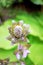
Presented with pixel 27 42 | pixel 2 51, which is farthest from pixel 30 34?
pixel 2 51

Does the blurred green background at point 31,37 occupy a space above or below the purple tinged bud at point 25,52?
above

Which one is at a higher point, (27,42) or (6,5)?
(6,5)

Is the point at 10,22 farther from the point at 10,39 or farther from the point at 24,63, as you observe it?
the point at 24,63

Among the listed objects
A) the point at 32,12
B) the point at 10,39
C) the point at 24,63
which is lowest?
the point at 24,63

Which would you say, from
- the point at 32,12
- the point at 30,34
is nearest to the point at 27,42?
the point at 30,34

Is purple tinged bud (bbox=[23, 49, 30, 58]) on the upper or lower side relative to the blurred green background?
lower

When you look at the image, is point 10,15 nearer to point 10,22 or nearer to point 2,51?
point 10,22
